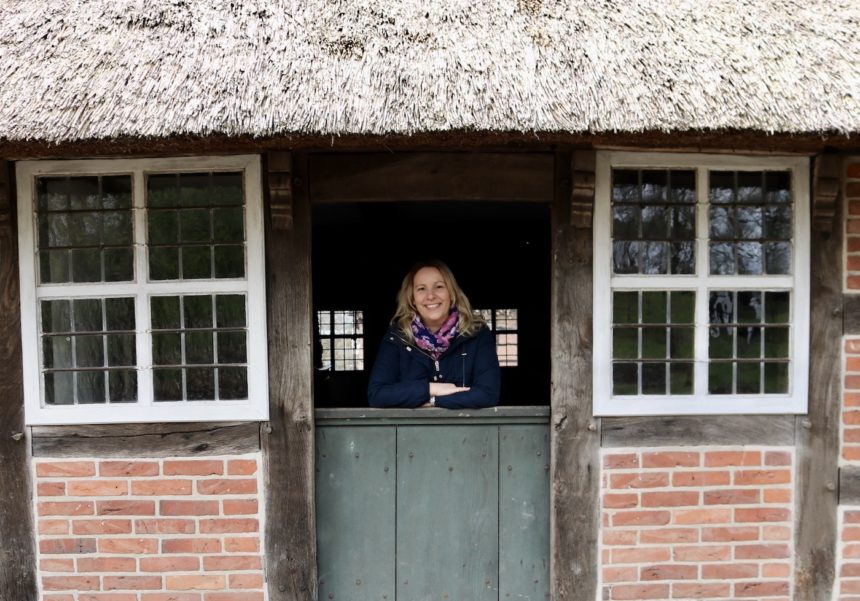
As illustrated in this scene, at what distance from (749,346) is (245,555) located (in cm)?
256

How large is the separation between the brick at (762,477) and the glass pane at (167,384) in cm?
264

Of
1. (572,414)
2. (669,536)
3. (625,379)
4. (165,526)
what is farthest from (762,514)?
(165,526)

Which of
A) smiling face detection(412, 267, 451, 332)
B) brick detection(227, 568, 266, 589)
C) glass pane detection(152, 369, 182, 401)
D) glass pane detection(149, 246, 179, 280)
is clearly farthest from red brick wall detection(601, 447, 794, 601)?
glass pane detection(149, 246, 179, 280)

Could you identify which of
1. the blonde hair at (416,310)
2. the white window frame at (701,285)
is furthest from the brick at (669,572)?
the blonde hair at (416,310)

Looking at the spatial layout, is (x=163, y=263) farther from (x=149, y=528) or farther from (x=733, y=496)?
(x=733, y=496)

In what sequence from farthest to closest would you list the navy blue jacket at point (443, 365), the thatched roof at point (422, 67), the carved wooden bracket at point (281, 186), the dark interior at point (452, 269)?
the dark interior at point (452, 269) < the navy blue jacket at point (443, 365) < the carved wooden bracket at point (281, 186) < the thatched roof at point (422, 67)

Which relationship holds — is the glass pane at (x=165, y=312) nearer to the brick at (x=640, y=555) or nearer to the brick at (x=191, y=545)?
the brick at (x=191, y=545)

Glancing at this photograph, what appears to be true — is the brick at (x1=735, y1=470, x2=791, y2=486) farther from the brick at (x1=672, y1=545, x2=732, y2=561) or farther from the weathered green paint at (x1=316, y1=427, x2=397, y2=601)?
the weathered green paint at (x1=316, y1=427, x2=397, y2=601)

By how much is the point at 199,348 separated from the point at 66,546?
1.10 metres

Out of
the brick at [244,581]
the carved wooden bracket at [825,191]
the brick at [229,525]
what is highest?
the carved wooden bracket at [825,191]

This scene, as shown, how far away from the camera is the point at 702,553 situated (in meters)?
3.01

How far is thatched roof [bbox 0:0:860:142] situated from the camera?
2512mm

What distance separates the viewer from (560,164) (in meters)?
2.92

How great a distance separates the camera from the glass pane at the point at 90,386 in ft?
9.84
